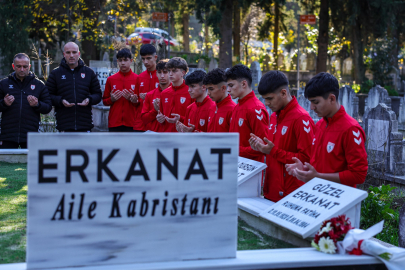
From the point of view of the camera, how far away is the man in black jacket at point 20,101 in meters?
7.44

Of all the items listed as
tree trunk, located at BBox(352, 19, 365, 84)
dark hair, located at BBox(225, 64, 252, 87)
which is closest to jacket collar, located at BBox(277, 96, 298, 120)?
dark hair, located at BBox(225, 64, 252, 87)

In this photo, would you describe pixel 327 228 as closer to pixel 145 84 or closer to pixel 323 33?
pixel 145 84

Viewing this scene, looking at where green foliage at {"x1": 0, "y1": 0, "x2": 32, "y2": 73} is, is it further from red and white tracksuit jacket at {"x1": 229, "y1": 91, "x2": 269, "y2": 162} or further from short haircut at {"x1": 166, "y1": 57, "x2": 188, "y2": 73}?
red and white tracksuit jacket at {"x1": 229, "y1": 91, "x2": 269, "y2": 162}

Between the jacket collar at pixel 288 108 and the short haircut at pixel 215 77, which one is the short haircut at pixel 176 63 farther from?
the jacket collar at pixel 288 108

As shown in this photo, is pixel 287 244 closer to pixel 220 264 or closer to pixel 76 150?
pixel 220 264

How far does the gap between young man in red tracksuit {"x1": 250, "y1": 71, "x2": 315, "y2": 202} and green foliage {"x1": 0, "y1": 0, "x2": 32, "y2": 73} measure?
18732mm

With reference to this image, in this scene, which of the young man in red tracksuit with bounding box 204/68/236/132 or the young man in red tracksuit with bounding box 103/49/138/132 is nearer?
the young man in red tracksuit with bounding box 204/68/236/132

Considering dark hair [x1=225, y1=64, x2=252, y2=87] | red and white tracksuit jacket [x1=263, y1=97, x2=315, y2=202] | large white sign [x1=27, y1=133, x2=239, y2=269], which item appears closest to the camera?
large white sign [x1=27, y1=133, x2=239, y2=269]

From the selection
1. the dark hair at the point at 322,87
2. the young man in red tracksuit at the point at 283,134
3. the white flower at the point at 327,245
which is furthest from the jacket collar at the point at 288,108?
the white flower at the point at 327,245

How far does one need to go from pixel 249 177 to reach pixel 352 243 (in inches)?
68.9

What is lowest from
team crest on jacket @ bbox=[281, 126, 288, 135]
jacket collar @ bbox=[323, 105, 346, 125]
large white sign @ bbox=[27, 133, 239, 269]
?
large white sign @ bbox=[27, 133, 239, 269]

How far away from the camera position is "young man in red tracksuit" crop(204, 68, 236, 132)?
562 cm

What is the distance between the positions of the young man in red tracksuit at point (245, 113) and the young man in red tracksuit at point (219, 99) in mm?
287

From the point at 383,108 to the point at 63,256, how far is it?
19.4ft
